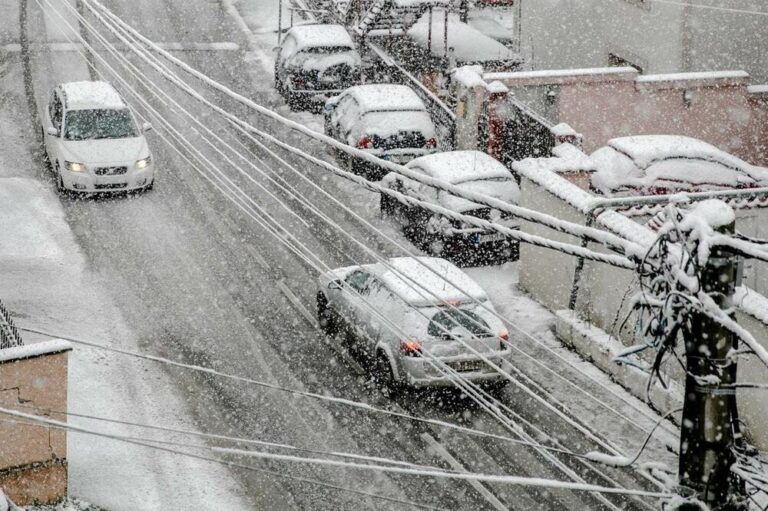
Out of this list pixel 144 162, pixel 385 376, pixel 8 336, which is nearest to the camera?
pixel 8 336

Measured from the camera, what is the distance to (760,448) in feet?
44.8

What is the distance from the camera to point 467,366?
14.6 metres

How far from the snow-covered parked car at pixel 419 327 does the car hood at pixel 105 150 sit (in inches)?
295

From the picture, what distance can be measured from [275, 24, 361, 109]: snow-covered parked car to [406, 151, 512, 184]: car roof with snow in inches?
274

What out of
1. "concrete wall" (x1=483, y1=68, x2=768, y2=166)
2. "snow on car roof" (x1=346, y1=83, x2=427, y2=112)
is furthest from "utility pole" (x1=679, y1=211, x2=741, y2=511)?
"snow on car roof" (x1=346, y1=83, x2=427, y2=112)

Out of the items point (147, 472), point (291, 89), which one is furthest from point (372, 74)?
point (147, 472)

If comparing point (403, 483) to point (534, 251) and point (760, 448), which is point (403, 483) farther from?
point (534, 251)

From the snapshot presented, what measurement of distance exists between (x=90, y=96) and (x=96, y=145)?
149 cm

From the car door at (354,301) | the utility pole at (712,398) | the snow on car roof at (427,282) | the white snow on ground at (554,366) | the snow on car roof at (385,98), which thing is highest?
the utility pole at (712,398)

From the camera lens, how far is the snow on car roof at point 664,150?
19641 millimetres

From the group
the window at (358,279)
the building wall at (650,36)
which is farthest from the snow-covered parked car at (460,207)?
the building wall at (650,36)

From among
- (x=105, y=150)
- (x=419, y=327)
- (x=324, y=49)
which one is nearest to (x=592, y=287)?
(x=419, y=327)

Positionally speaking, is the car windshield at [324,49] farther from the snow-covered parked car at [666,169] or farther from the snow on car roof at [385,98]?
the snow-covered parked car at [666,169]

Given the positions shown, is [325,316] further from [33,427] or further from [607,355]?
[33,427]
